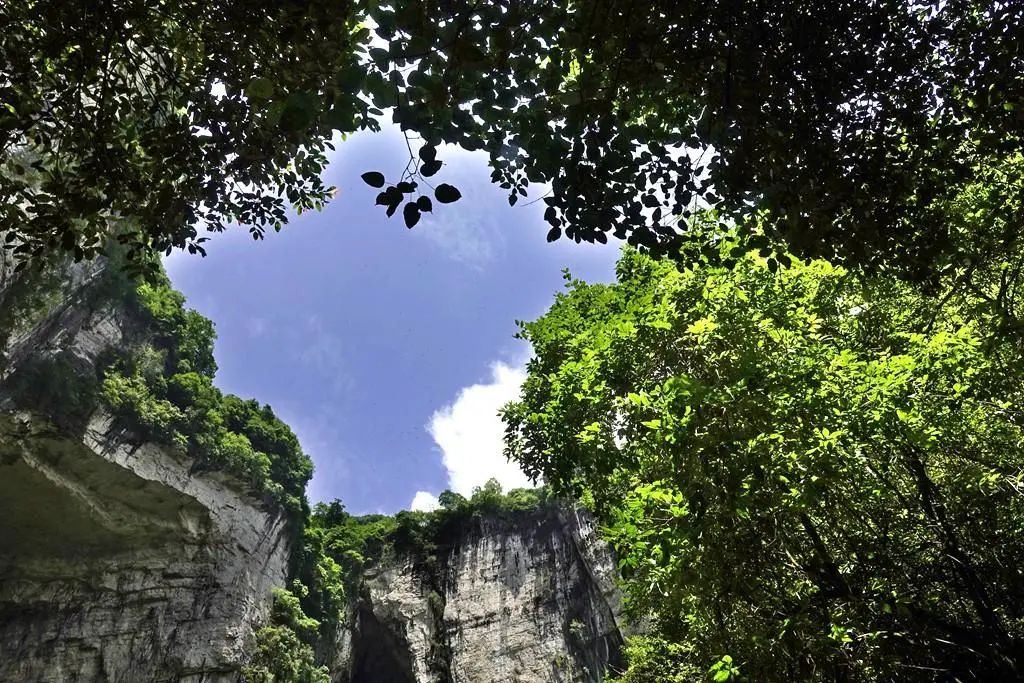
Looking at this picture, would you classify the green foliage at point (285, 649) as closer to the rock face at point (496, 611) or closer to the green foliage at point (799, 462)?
the rock face at point (496, 611)

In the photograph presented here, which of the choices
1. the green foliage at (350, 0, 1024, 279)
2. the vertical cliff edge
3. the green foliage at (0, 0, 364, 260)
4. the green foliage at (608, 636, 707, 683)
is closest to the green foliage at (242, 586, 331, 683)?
the vertical cliff edge

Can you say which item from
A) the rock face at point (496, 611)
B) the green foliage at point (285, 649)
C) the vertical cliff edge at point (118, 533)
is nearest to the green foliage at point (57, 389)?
the vertical cliff edge at point (118, 533)

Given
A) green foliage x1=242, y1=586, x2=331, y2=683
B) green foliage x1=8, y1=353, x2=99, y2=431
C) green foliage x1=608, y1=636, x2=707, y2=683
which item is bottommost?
green foliage x1=608, y1=636, x2=707, y2=683

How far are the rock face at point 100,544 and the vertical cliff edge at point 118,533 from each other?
0.04 meters

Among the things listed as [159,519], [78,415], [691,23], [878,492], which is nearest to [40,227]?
[691,23]

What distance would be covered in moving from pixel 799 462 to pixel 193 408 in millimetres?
20055

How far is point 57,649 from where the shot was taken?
1714 centimetres

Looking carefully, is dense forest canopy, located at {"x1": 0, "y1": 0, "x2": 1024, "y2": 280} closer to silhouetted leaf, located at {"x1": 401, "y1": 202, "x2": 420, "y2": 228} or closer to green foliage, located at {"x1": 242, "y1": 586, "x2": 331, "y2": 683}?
silhouetted leaf, located at {"x1": 401, "y1": 202, "x2": 420, "y2": 228}

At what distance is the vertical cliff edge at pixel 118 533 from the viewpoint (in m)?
15.8

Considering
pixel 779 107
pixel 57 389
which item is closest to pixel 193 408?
pixel 57 389

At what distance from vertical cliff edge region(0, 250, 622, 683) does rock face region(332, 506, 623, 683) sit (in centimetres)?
15

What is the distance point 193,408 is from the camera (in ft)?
65.5

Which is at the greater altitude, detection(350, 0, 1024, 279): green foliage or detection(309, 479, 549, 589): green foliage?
detection(309, 479, 549, 589): green foliage

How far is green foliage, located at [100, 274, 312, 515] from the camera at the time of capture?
60.5 feet
